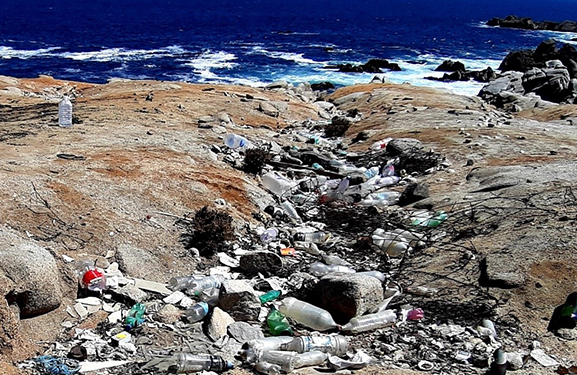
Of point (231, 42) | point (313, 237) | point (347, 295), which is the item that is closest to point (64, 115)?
point (313, 237)

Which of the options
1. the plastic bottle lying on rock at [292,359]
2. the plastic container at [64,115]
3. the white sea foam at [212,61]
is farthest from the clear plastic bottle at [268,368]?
the white sea foam at [212,61]

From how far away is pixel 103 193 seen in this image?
25.7ft

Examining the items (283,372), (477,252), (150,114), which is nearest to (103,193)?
(283,372)

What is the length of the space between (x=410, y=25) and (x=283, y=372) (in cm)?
7636

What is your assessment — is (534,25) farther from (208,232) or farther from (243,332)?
(243,332)

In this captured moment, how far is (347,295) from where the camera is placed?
5.77 m

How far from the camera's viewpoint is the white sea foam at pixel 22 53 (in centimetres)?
4256

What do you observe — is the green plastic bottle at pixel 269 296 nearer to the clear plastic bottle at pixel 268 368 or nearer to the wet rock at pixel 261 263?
the wet rock at pixel 261 263

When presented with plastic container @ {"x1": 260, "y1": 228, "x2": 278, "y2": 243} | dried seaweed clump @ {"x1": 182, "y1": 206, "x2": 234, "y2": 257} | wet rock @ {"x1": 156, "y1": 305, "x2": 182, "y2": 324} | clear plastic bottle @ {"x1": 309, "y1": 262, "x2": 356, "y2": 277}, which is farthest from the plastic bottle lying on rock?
plastic container @ {"x1": 260, "y1": 228, "x2": 278, "y2": 243}

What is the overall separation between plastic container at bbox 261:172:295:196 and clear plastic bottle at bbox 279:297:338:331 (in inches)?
172

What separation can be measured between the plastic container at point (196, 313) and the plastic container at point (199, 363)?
727mm

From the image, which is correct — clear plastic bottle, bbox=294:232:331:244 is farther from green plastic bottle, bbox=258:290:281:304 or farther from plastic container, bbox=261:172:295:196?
green plastic bottle, bbox=258:290:281:304

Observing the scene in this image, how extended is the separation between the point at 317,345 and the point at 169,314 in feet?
4.68

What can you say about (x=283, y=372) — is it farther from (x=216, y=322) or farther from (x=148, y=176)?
(x=148, y=176)
